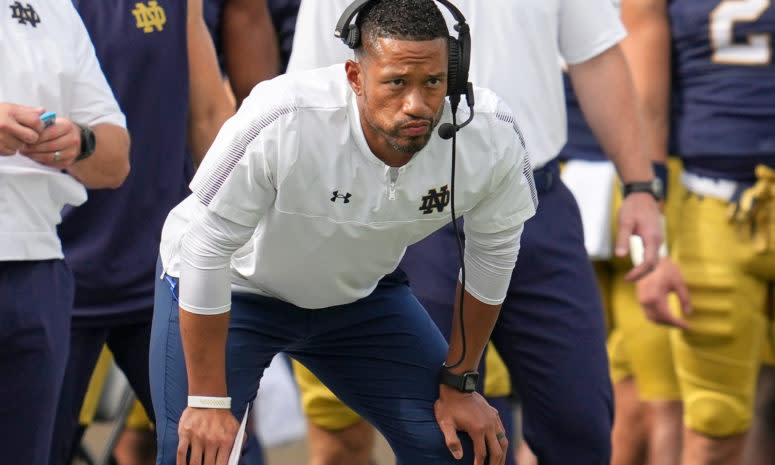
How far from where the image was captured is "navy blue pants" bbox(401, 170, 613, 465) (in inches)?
152

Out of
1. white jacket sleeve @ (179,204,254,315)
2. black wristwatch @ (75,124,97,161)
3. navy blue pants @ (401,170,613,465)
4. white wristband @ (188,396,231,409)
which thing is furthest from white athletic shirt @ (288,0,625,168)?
white wristband @ (188,396,231,409)

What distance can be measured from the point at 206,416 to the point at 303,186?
1.70ft

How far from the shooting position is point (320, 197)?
3066 millimetres

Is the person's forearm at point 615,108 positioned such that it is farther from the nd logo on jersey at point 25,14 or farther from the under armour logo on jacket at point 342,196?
the nd logo on jersey at point 25,14

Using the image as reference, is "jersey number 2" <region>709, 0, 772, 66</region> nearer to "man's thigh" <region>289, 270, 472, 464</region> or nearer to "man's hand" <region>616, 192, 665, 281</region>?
"man's hand" <region>616, 192, 665, 281</region>

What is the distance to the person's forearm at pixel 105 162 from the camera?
3492 mm

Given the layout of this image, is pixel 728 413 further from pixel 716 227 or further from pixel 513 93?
pixel 513 93

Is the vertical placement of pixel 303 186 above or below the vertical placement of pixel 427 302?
above

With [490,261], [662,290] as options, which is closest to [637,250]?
[662,290]

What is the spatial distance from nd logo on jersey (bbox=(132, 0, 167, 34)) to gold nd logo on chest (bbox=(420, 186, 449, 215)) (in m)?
1.09

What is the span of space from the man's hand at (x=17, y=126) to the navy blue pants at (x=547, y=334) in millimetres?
1110

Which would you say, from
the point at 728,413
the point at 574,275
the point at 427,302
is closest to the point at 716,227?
the point at 728,413

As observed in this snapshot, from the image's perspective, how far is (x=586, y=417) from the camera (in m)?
3.89

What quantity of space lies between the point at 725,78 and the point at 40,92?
8.39 ft
